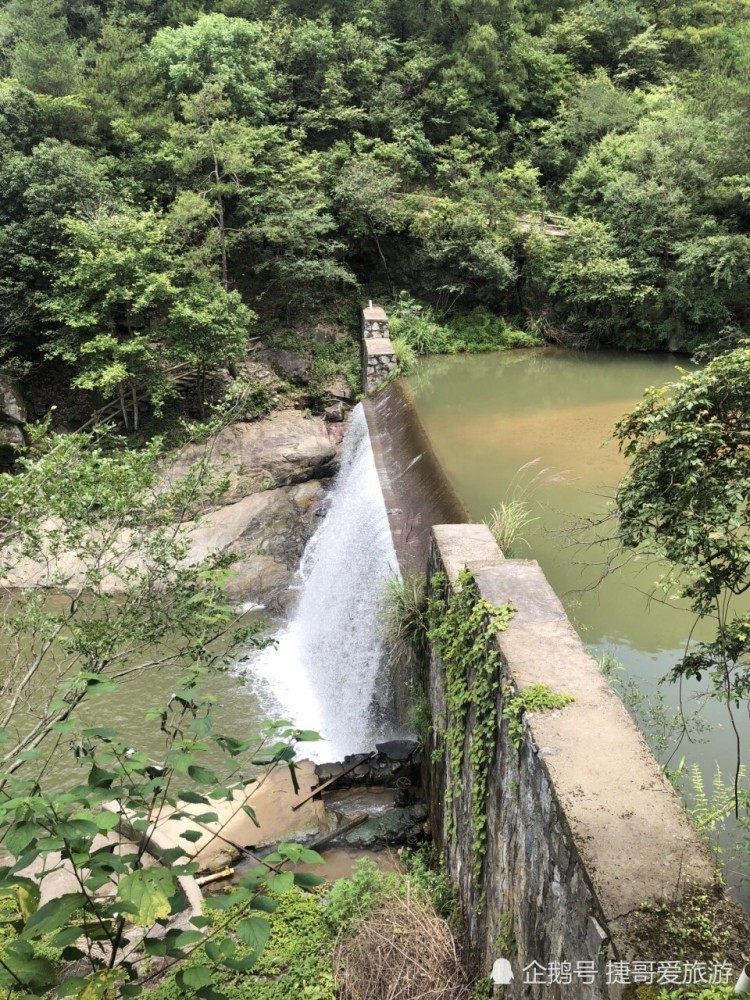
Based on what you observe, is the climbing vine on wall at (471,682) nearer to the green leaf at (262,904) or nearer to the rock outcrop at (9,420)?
the green leaf at (262,904)

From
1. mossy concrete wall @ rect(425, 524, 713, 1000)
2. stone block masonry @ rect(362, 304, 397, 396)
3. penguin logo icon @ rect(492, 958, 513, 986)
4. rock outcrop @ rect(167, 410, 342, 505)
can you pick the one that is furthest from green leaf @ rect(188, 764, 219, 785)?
stone block masonry @ rect(362, 304, 397, 396)

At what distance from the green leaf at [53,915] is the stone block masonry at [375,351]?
11.9m

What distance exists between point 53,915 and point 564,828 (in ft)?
6.03

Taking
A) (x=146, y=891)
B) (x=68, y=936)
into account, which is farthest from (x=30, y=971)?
(x=146, y=891)

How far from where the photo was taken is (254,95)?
47.2 ft

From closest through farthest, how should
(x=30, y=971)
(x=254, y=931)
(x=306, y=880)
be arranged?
(x=30, y=971)
(x=254, y=931)
(x=306, y=880)

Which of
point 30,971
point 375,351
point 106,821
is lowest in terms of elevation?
point 30,971

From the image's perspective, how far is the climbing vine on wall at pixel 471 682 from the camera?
367 cm

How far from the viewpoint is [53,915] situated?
167cm

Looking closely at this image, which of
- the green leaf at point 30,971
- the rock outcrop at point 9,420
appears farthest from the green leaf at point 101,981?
the rock outcrop at point 9,420

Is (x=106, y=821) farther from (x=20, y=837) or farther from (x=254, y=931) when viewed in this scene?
(x=254, y=931)

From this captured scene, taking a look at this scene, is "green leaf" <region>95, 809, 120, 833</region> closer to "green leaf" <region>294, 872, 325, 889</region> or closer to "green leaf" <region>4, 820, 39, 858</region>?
"green leaf" <region>4, 820, 39, 858</region>

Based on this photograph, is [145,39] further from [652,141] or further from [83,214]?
[652,141]

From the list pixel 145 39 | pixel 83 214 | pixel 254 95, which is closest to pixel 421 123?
pixel 254 95
